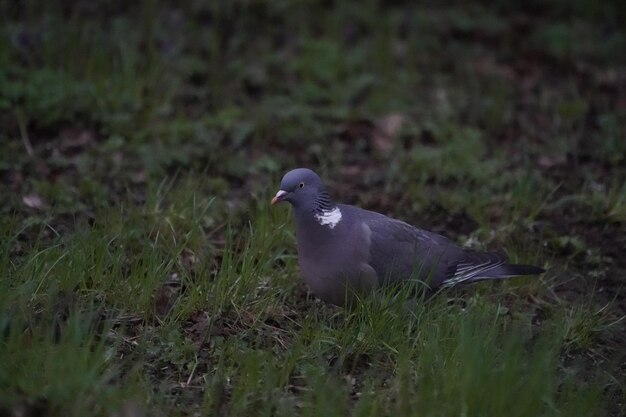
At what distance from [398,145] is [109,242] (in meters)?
2.49

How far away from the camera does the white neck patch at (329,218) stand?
3908 millimetres

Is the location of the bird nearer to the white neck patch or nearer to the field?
the white neck patch

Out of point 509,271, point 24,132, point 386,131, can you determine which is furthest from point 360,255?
point 24,132

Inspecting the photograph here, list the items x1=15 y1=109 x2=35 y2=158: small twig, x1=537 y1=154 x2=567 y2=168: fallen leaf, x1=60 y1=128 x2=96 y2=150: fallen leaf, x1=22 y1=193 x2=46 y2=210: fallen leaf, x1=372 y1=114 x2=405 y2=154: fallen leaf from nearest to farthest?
x1=22 y1=193 x2=46 y2=210: fallen leaf → x1=15 y1=109 x2=35 y2=158: small twig → x1=60 y1=128 x2=96 y2=150: fallen leaf → x1=537 y1=154 x2=567 y2=168: fallen leaf → x1=372 y1=114 x2=405 y2=154: fallen leaf

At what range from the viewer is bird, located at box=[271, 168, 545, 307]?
384cm

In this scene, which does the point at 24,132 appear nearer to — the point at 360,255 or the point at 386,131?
the point at 386,131

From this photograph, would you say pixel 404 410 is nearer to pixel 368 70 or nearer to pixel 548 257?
pixel 548 257

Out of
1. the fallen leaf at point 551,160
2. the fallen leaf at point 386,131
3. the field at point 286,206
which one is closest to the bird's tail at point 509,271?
the field at point 286,206

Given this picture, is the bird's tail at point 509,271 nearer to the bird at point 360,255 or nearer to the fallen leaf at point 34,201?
the bird at point 360,255

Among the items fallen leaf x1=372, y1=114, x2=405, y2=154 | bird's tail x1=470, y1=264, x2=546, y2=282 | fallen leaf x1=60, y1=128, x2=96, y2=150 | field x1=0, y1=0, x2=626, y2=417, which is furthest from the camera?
fallen leaf x1=372, y1=114, x2=405, y2=154

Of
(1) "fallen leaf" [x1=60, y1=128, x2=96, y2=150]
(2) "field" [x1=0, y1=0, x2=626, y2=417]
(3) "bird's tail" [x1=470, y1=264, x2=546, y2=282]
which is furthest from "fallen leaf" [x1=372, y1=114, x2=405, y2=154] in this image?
(3) "bird's tail" [x1=470, y1=264, x2=546, y2=282]

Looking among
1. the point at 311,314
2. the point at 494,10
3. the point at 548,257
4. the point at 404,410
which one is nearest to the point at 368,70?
the point at 494,10

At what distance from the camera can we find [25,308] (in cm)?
346

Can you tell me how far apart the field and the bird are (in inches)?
5.4
